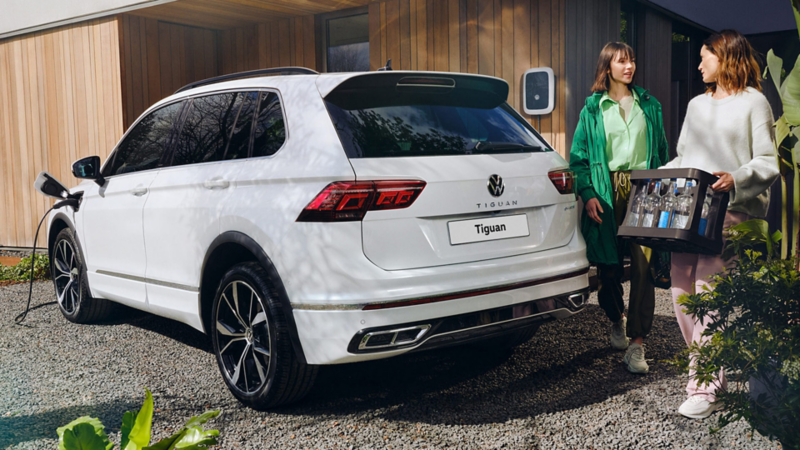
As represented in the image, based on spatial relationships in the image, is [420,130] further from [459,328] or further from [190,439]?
[190,439]

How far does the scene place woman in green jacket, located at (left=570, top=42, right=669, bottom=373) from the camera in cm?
436

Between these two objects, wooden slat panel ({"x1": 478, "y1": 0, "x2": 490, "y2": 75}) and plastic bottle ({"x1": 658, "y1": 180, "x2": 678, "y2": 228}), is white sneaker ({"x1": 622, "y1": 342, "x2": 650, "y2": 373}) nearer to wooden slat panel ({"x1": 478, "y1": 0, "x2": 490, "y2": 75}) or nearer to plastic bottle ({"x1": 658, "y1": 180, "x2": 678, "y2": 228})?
plastic bottle ({"x1": 658, "y1": 180, "x2": 678, "y2": 228})

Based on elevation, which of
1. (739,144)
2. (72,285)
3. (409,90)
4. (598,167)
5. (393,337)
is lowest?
(72,285)

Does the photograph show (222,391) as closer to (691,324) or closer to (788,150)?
(691,324)

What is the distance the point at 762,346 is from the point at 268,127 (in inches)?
98.8

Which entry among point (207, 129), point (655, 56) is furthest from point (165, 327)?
point (655, 56)

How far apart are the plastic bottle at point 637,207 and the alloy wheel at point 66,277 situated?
4.35m

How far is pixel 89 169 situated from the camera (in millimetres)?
5203

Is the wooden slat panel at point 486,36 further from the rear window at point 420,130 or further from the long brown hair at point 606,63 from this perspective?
the rear window at point 420,130

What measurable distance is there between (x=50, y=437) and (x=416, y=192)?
7.02 feet

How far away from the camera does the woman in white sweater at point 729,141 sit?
3.34m

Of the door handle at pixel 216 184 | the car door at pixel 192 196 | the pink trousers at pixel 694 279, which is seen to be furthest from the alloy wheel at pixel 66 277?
the pink trousers at pixel 694 279

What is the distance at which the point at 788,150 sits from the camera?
10.0 ft

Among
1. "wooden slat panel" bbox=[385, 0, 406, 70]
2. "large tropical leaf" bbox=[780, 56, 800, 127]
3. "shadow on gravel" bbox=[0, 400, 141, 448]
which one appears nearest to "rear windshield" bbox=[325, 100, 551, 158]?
"large tropical leaf" bbox=[780, 56, 800, 127]
